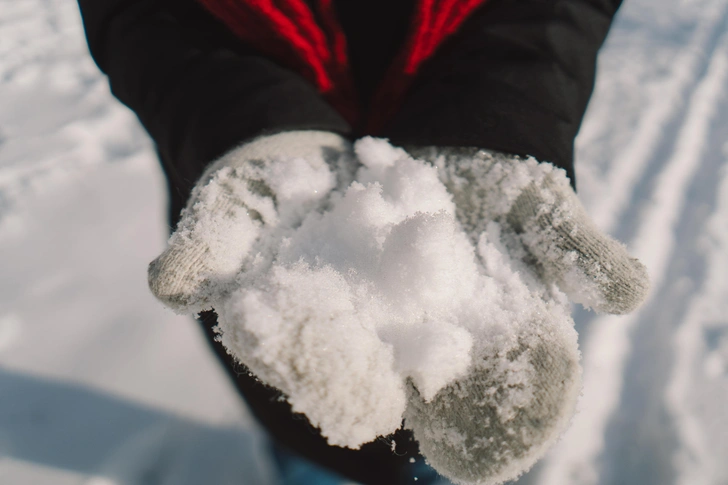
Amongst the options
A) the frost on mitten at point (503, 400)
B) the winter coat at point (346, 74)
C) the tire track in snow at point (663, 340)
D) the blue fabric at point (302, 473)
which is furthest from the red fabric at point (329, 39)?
the tire track in snow at point (663, 340)

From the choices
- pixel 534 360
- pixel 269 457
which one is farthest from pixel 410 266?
pixel 269 457

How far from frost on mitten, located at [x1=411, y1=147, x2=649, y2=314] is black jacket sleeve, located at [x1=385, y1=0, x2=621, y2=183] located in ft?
0.14

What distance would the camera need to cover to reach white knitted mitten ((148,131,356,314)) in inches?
22.0

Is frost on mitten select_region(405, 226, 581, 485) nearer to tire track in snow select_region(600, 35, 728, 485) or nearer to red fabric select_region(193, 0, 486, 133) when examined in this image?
red fabric select_region(193, 0, 486, 133)

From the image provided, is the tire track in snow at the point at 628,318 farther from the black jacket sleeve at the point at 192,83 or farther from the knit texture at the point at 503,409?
the black jacket sleeve at the point at 192,83

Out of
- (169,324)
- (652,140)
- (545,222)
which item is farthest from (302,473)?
(652,140)

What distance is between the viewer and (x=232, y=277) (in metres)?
0.58

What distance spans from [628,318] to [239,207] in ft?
3.69

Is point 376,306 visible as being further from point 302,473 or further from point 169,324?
point 169,324

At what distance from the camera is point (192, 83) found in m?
0.72

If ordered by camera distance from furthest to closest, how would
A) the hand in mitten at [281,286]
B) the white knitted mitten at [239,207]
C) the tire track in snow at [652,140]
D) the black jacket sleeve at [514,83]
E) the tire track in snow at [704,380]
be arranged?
the tire track in snow at [652,140], the tire track in snow at [704,380], the black jacket sleeve at [514,83], the white knitted mitten at [239,207], the hand in mitten at [281,286]

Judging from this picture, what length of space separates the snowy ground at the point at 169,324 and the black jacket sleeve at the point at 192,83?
0.59 m

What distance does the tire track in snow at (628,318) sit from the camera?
1.00 metres

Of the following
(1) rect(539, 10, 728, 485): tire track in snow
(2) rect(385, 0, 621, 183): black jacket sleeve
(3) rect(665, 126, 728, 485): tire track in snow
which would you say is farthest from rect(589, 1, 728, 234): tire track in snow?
(2) rect(385, 0, 621, 183): black jacket sleeve
